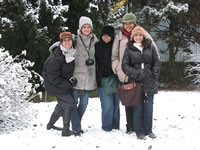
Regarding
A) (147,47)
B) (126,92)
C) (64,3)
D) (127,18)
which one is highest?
(64,3)

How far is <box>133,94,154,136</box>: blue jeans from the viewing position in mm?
5340

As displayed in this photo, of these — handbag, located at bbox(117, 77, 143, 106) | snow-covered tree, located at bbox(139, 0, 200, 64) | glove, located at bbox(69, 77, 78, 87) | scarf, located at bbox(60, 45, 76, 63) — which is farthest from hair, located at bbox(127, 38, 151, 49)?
snow-covered tree, located at bbox(139, 0, 200, 64)


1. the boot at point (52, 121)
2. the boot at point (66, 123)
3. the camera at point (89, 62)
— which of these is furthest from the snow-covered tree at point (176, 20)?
the boot at point (66, 123)

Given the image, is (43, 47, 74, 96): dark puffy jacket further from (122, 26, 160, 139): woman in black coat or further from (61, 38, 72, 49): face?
(122, 26, 160, 139): woman in black coat

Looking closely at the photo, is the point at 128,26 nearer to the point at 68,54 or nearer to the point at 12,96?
the point at 68,54

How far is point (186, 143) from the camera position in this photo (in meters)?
5.19

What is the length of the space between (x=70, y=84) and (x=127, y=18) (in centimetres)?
130

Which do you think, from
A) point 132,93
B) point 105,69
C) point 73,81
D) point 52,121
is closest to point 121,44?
point 105,69

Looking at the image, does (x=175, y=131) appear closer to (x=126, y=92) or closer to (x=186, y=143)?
(x=186, y=143)

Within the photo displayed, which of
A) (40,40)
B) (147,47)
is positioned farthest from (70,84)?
(40,40)

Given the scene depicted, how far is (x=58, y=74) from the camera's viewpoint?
525 cm

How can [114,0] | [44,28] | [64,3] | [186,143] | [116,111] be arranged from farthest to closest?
[114,0] < [64,3] < [44,28] < [116,111] < [186,143]

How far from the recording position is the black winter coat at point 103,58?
555 cm

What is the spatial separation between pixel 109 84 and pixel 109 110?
17.8 inches
